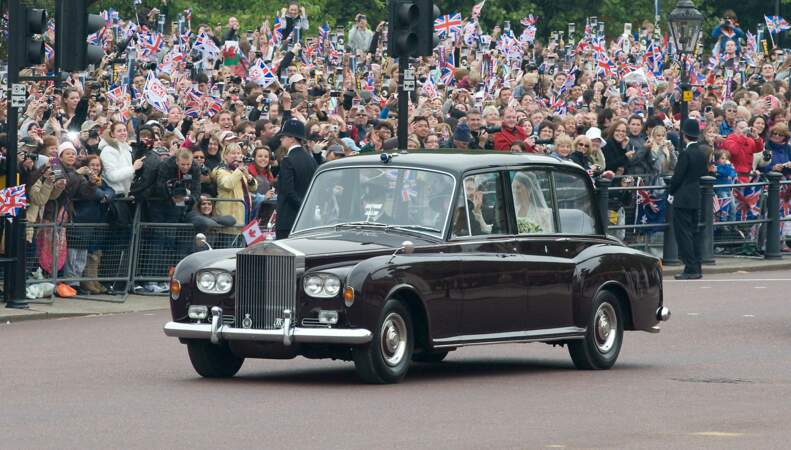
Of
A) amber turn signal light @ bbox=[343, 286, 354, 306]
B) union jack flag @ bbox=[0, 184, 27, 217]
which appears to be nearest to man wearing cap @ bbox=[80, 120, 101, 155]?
union jack flag @ bbox=[0, 184, 27, 217]

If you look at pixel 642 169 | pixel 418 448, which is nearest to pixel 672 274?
pixel 642 169

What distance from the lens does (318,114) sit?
27234 mm

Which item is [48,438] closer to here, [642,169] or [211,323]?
[211,323]

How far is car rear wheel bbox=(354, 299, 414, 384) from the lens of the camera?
1349 centimetres

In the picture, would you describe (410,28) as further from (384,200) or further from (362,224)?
(362,224)

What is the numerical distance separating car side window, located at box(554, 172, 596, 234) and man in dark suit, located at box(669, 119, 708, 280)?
9131 millimetres

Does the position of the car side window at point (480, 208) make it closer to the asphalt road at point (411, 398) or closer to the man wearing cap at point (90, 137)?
the asphalt road at point (411, 398)

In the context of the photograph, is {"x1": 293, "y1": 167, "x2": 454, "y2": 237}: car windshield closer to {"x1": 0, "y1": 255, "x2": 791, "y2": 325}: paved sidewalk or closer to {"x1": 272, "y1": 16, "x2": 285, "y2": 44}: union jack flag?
{"x1": 0, "y1": 255, "x2": 791, "y2": 325}: paved sidewalk

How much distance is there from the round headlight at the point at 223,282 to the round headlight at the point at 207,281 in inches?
1.4

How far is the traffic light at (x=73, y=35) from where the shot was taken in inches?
770

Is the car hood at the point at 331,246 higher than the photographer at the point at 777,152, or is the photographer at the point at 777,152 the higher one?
the photographer at the point at 777,152

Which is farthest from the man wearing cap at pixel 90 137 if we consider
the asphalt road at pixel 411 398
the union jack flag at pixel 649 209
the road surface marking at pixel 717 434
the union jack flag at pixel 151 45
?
the road surface marking at pixel 717 434

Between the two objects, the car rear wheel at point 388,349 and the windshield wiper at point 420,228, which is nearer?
the car rear wheel at point 388,349

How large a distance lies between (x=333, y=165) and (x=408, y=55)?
5635mm
